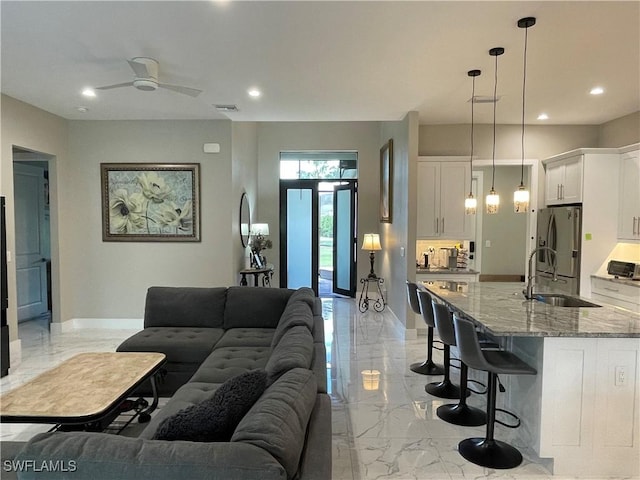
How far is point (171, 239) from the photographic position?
5.80 metres

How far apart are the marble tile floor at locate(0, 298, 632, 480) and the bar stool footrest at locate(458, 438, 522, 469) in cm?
5

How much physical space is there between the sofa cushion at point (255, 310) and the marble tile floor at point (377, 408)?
33.6 inches

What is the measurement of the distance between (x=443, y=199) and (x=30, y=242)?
21.2 ft

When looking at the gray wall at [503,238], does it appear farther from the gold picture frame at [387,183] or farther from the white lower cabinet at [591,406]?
the white lower cabinet at [591,406]

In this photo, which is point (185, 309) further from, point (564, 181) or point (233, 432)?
point (564, 181)

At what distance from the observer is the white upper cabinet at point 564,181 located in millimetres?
5332

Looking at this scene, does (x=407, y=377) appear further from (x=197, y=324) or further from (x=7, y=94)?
(x=7, y=94)

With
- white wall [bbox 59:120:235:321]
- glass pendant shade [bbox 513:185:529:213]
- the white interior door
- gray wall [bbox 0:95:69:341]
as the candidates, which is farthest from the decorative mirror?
glass pendant shade [bbox 513:185:529:213]

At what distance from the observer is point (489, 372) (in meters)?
2.70

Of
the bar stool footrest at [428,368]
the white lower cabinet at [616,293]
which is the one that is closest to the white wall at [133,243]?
the bar stool footrest at [428,368]

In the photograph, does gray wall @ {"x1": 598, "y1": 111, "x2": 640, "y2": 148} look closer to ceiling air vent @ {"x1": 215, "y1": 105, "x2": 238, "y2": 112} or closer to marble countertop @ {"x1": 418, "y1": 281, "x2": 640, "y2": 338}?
marble countertop @ {"x1": 418, "y1": 281, "x2": 640, "y2": 338}

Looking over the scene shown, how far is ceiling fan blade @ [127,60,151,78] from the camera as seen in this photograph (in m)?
3.40

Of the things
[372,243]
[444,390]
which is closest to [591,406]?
[444,390]

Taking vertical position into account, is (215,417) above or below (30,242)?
below
